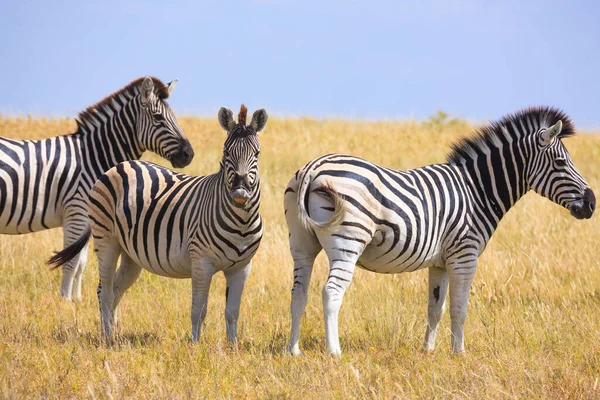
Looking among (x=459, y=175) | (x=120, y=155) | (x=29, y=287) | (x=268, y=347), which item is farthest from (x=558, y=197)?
(x=29, y=287)

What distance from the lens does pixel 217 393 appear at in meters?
5.47

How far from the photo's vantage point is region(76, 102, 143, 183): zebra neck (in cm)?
948

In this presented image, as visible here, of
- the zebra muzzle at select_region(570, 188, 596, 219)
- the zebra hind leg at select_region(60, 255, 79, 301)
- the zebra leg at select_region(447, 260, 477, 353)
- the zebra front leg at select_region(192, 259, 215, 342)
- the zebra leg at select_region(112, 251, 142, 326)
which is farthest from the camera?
the zebra hind leg at select_region(60, 255, 79, 301)

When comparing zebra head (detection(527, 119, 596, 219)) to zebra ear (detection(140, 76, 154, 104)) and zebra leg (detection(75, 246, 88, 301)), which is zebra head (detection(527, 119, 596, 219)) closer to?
zebra ear (detection(140, 76, 154, 104))

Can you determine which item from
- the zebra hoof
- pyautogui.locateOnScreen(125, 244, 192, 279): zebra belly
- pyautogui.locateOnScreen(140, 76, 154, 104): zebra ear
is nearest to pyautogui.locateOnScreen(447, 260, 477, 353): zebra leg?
the zebra hoof

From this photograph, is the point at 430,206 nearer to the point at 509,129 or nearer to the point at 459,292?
the point at 459,292

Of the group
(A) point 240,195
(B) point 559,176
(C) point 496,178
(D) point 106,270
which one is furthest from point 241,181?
(B) point 559,176

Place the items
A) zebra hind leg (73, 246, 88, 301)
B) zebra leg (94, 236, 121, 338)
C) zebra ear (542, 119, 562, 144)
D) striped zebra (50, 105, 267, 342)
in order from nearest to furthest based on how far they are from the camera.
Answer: striped zebra (50, 105, 267, 342) < zebra ear (542, 119, 562, 144) < zebra leg (94, 236, 121, 338) < zebra hind leg (73, 246, 88, 301)

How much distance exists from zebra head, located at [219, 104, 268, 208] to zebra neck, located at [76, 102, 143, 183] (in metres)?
3.55

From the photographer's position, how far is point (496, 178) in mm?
7051

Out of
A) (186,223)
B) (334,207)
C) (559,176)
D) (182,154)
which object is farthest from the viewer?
(182,154)

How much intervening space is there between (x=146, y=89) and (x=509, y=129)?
456 cm

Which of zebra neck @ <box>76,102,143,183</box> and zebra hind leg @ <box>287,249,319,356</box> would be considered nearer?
zebra hind leg @ <box>287,249,319,356</box>

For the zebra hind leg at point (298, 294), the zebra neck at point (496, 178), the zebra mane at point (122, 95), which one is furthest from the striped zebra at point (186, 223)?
the zebra neck at point (496, 178)
